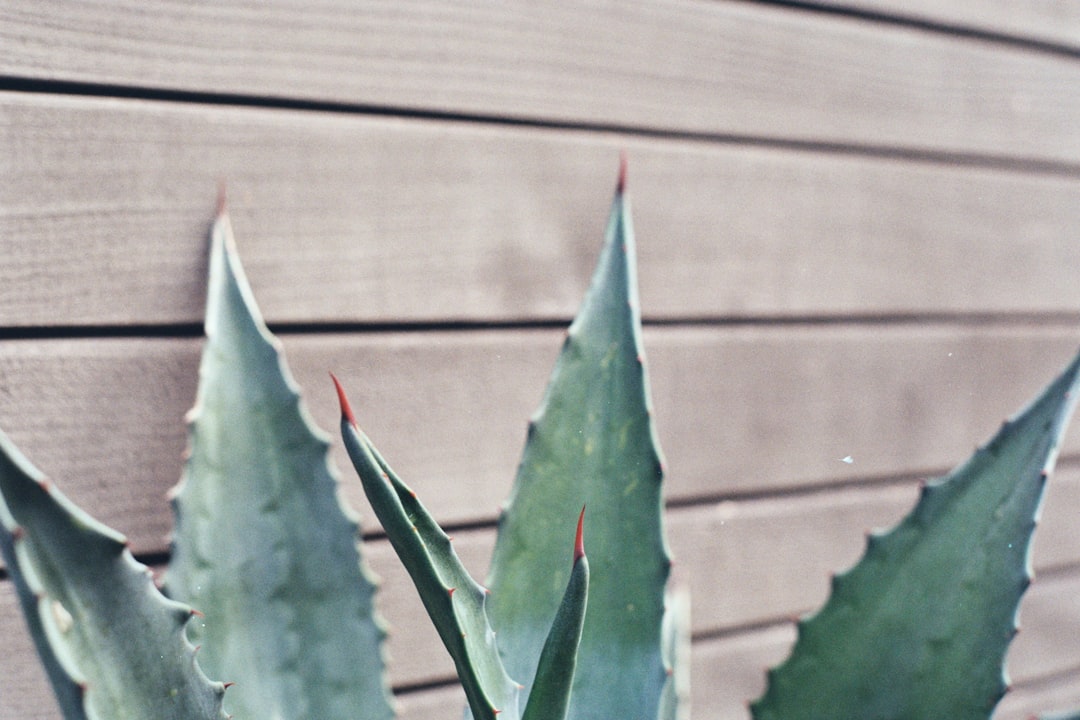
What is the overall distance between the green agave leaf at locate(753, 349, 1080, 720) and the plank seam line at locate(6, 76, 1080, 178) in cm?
40

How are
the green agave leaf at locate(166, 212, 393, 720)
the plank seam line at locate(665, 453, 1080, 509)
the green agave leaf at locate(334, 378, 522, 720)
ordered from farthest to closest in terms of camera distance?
the plank seam line at locate(665, 453, 1080, 509), the green agave leaf at locate(166, 212, 393, 720), the green agave leaf at locate(334, 378, 522, 720)

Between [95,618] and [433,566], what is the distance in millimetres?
158

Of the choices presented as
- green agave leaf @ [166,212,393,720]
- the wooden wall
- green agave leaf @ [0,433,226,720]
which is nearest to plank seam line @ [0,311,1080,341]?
the wooden wall

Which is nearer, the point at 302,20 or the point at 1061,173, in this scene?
the point at 302,20

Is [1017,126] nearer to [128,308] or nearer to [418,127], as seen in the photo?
[418,127]

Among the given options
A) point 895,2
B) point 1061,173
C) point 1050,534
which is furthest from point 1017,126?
point 1050,534

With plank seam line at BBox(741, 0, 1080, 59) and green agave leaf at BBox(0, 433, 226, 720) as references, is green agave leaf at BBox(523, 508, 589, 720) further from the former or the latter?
plank seam line at BBox(741, 0, 1080, 59)

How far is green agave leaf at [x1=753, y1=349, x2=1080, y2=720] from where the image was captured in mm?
476

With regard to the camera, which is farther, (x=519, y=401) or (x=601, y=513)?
(x=519, y=401)

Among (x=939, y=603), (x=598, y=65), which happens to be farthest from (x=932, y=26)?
(x=939, y=603)

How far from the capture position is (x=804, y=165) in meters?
0.82

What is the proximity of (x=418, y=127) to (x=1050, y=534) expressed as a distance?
87cm

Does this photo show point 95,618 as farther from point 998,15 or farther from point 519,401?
point 998,15

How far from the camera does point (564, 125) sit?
2.35ft
